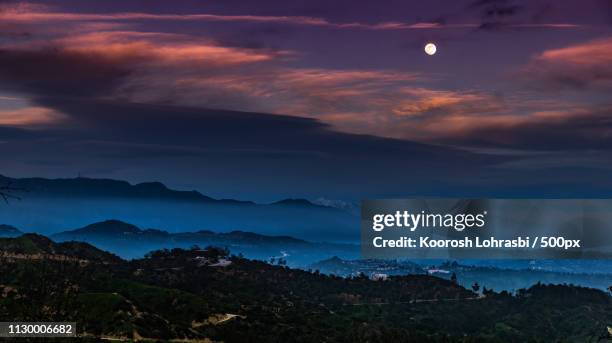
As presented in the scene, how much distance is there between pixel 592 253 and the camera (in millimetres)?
140375

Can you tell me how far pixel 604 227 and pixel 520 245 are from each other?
2319 cm

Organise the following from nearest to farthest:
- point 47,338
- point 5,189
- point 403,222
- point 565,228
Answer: point 5,189 → point 403,222 → point 565,228 → point 47,338

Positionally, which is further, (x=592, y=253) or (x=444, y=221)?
(x=592, y=253)

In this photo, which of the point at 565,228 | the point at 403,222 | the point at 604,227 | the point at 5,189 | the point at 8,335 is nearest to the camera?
the point at 5,189

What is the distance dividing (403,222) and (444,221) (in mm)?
7485

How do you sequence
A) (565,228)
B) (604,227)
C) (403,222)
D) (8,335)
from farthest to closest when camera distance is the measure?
(8,335)
(604,227)
(565,228)
(403,222)

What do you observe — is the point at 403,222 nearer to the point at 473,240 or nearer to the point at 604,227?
the point at 473,240

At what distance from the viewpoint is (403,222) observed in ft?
387

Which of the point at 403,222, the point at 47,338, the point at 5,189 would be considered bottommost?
the point at 47,338

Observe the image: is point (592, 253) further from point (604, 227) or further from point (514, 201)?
point (514, 201)

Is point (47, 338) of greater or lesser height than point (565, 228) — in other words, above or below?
below

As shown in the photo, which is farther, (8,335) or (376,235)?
(8,335)

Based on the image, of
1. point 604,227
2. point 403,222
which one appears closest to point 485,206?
point 403,222

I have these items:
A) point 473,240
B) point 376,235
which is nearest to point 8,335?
point 376,235
